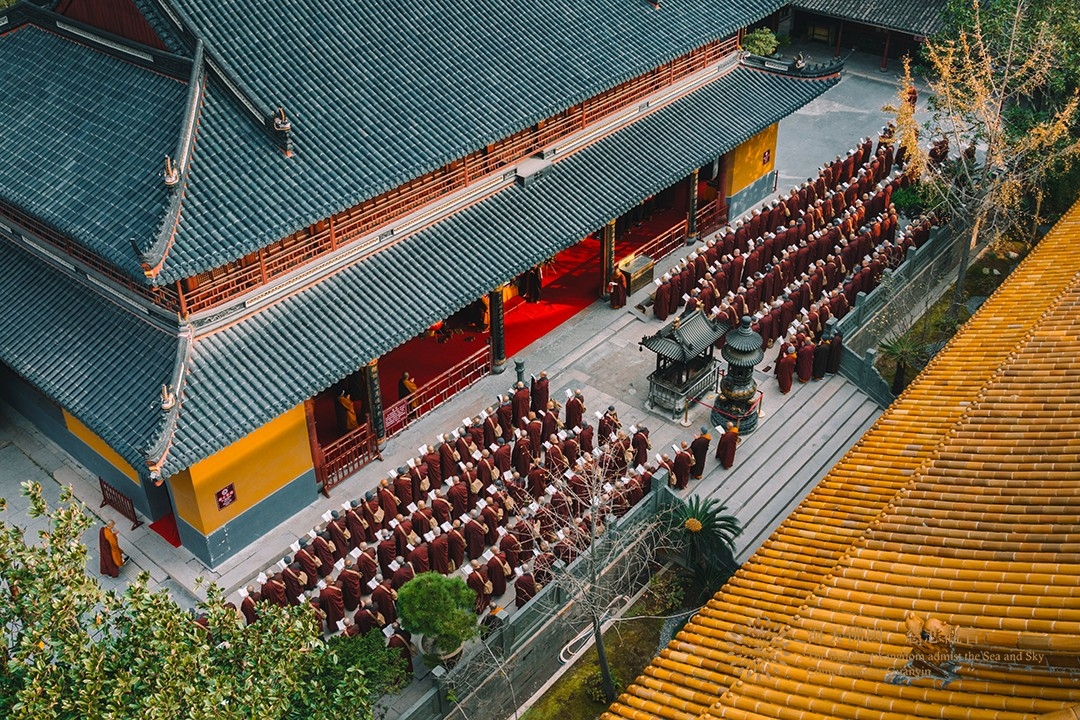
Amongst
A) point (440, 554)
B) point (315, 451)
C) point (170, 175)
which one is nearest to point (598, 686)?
point (440, 554)

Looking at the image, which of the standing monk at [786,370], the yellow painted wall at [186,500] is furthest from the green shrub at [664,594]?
Result: the yellow painted wall at [186,500]

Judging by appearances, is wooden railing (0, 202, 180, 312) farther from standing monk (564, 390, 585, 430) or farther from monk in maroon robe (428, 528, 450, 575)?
standing monk (564, 390, 585, 430)

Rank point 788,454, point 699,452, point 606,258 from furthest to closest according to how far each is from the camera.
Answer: point 606,258, point 788,454, point 699,452

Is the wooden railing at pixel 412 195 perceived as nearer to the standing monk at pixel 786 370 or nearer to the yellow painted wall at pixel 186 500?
the yellow painted wall at pixel 186 500

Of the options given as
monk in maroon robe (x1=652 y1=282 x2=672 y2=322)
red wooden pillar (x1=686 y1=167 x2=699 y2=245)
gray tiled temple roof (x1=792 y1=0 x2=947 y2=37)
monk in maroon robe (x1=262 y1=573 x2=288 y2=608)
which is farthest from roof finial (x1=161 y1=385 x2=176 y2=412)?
gray tiled temple roof (x1=792 y1=0 x2=947 y2=37)

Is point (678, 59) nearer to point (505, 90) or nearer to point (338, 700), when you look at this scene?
point (505, 90)

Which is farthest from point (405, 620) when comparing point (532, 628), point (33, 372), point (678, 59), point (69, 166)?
point (678, 59)

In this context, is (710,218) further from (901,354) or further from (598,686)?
(598,686)
